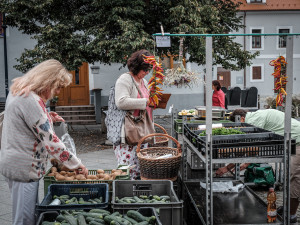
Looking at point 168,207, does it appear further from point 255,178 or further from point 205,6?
point 205,6

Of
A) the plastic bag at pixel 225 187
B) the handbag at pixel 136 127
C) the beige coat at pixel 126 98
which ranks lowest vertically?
the plastic bag at pixel 225 187

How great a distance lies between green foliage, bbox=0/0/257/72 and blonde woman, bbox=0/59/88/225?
22.2 ft

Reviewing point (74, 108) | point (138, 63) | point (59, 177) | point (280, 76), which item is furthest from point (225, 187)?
point (74, 108)

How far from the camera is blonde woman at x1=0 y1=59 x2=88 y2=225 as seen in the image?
2682 mm

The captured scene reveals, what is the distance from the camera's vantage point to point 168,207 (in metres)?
2.94

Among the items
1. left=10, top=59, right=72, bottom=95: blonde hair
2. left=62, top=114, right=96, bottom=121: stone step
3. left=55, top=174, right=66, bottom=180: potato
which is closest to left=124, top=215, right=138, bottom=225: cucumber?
left=55, top=174, right=66, bottom=180: potato

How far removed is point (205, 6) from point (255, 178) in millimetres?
6190

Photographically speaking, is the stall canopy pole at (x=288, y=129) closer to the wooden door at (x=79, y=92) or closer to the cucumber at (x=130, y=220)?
the cucumber at (x=130, y=220)

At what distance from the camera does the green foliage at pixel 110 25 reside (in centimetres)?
993

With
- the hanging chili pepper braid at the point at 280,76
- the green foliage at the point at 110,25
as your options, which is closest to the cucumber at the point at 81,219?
the hanging chili pepper braid at the point at 280,76

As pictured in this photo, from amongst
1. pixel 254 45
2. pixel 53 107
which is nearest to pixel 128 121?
pixel 53 107

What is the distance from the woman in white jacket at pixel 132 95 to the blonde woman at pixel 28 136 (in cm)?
144

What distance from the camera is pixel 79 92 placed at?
60.0 feet

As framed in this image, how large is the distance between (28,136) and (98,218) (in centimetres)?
81
